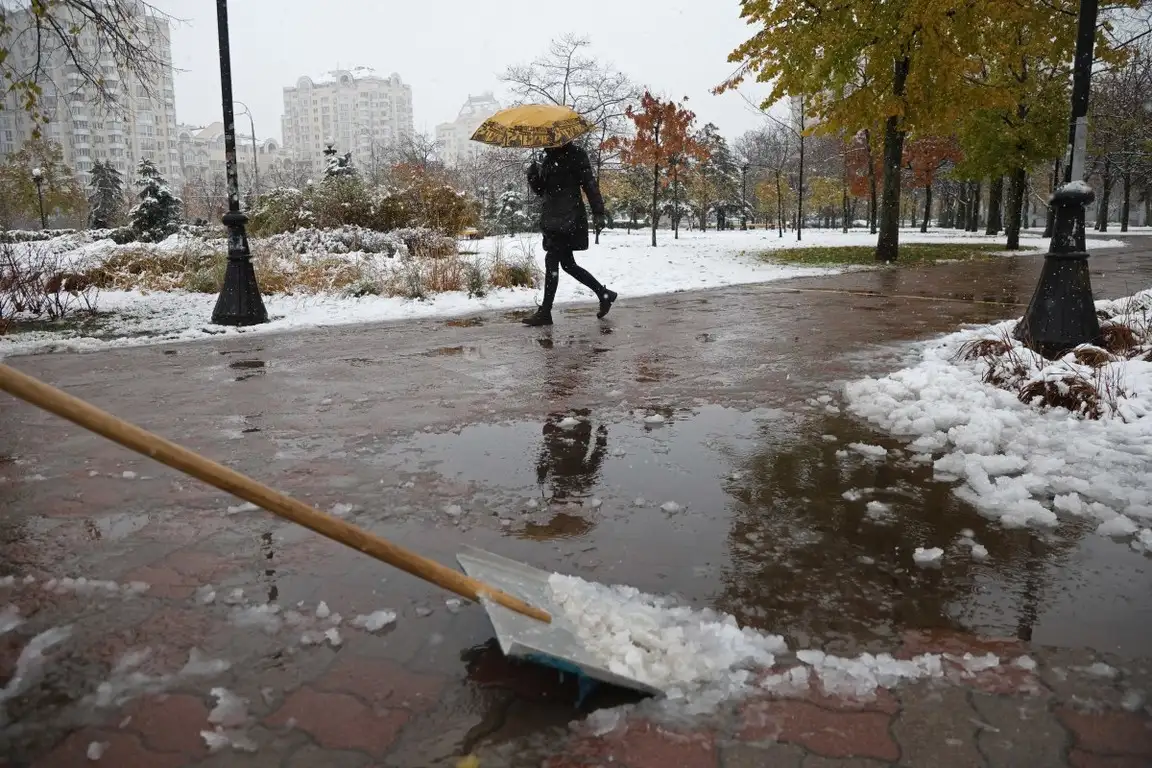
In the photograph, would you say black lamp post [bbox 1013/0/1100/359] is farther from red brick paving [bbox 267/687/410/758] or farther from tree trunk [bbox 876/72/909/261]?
tree trunk [bbox 876/72/909/261]

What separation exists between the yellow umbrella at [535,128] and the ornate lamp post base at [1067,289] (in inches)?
172

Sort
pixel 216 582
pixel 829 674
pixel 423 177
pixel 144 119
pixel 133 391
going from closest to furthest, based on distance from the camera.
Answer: pixel 829 674 → pixel 216 582 → pixel 133 391 → pixel 423 177 → pixel 144 119

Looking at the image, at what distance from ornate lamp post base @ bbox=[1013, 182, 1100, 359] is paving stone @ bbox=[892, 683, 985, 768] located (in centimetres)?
461

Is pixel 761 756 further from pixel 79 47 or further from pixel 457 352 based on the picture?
pixel 79 47

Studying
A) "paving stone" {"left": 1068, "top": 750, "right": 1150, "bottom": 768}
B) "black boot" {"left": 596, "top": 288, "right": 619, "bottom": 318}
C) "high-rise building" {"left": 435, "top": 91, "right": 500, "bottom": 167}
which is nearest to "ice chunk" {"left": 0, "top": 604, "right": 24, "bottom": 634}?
"paving stone" {"left": 1068, "top": 750, "right": 1150, "bottom": 768}

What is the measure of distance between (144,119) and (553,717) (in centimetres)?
13981

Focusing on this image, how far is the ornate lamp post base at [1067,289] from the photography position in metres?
5.61

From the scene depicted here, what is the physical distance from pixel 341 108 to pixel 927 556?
17232cm

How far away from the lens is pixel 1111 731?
5.85ft

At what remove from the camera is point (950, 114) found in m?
16.3

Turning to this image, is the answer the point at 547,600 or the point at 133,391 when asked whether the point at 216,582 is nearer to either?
the point at 547,600

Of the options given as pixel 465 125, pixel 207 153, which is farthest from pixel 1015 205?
pixel 465 125

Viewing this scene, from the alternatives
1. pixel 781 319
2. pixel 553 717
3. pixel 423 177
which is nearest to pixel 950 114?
pixel 781 319

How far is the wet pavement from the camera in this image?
1.79m
